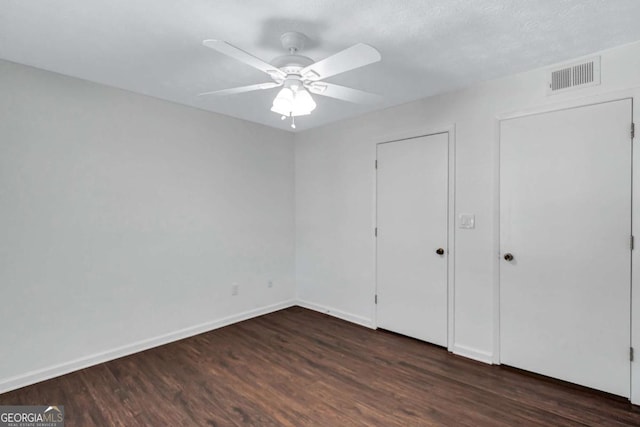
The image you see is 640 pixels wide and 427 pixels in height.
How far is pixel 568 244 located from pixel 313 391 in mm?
2223

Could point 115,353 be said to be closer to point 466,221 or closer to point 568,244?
point 466,221

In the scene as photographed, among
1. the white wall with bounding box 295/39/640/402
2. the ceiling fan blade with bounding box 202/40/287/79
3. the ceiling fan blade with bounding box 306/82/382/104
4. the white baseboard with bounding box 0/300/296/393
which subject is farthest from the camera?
the white wall with bounding box 295/39/640/402

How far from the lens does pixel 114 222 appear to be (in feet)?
9.33

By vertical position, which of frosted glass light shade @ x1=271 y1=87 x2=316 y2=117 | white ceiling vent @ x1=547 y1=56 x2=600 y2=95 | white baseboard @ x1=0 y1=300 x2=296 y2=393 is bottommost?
white baseboard @ x1=0 y1=300 x2=296 y2=393

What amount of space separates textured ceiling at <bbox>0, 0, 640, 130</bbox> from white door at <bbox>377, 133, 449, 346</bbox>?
31.1 inches

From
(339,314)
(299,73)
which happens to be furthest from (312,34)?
(339,314)

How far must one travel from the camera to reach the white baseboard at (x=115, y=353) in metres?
2.38

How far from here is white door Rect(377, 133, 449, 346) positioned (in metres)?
3.04

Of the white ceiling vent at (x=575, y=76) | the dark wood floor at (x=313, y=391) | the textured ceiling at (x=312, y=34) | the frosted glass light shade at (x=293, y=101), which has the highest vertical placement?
the textured ceiling at (x=312, y=34)

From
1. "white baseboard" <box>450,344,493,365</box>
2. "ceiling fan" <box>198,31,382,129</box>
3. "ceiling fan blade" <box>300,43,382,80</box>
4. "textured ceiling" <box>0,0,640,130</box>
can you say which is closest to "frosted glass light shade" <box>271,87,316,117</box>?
"ceiling fan" <box>198,31,382,129</box>

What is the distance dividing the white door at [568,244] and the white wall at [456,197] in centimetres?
9

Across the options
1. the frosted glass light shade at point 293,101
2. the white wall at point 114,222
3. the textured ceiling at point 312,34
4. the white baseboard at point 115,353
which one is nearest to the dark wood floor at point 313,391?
the white baseboard at point 115,353

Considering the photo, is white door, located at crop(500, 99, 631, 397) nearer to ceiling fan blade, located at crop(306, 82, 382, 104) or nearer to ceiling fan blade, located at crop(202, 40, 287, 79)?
ceiling fan blade, located at crop(306, 82, 382, 104)

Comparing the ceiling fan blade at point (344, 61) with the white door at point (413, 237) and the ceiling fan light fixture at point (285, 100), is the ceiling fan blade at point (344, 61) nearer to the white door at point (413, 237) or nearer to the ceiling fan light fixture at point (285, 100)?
the ceiling fan light fixture at point (285, 100)
